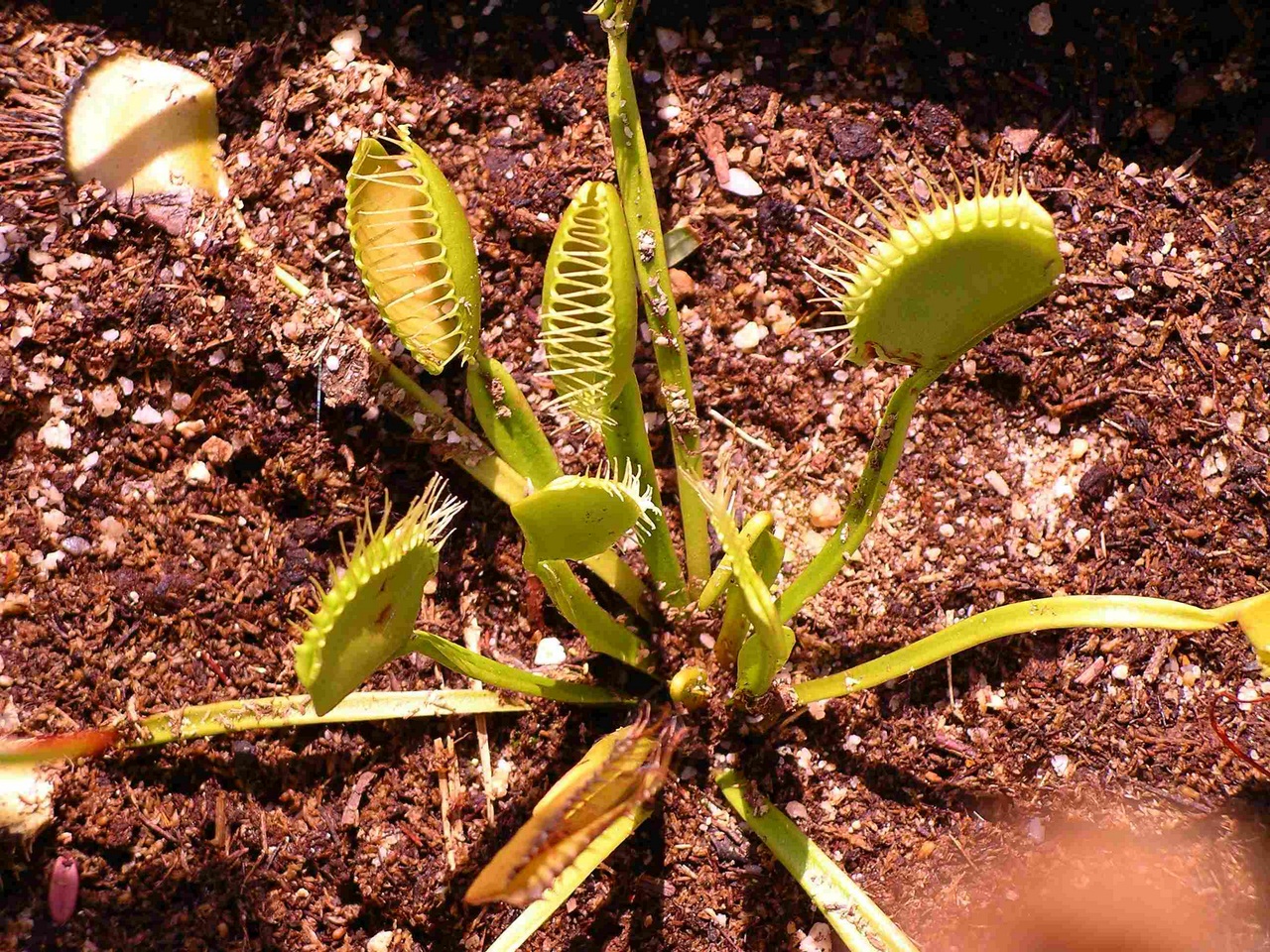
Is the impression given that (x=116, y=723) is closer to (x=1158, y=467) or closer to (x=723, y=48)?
(x=723, y=48)

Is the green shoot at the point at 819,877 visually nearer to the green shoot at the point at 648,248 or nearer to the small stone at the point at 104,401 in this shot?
the green shoot at the point at 648,248

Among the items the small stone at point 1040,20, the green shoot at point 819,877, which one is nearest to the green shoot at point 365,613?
the green shoot at point 819,877

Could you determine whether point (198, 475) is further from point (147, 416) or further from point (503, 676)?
point (503, 676)

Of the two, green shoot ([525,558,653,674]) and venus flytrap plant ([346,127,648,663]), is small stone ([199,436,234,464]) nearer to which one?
venus flytrap plant ([346,127,648,663])

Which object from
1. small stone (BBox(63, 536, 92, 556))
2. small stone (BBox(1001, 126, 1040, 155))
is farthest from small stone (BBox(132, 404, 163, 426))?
small stone (BBox(1001, 126, 1040, 155))

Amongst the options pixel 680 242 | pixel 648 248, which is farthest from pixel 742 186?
pixel 648 248

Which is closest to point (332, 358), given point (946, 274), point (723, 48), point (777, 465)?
point (777, 465)
